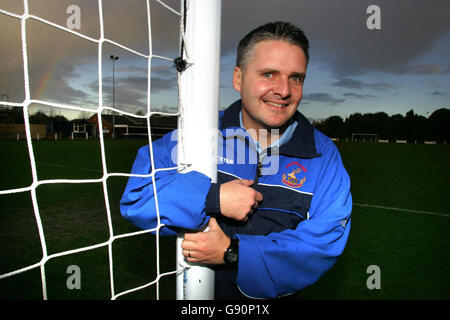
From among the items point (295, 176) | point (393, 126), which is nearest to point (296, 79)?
point (295, 176)

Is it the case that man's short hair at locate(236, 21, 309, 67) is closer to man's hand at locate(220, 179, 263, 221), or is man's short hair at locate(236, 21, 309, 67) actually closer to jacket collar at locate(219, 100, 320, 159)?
jacket collar at locate(219, 100, 320, 159)

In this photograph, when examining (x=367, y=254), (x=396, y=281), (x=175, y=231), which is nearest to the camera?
(x=175, y=231)

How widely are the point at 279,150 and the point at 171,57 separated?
719 mm

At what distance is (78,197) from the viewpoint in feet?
18.3

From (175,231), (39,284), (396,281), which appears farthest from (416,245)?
(39,284)

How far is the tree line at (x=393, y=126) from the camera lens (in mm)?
54719

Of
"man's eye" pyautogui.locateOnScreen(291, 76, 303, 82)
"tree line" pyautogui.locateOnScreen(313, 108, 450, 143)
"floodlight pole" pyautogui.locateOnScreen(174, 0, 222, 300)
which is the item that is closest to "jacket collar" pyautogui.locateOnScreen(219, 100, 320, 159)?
"man's eye" pyautogui.locateOnScreen(291, 76, 303, 82)

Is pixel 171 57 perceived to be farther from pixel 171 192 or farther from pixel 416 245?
pixel 416 245

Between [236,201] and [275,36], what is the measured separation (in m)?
0.85

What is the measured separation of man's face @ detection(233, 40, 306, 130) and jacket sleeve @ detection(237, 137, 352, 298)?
53 centimetres

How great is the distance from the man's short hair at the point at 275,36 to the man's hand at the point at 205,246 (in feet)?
3.04

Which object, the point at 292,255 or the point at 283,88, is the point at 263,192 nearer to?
the point at 292,255

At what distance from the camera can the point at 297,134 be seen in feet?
5.14

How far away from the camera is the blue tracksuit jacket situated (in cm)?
115
